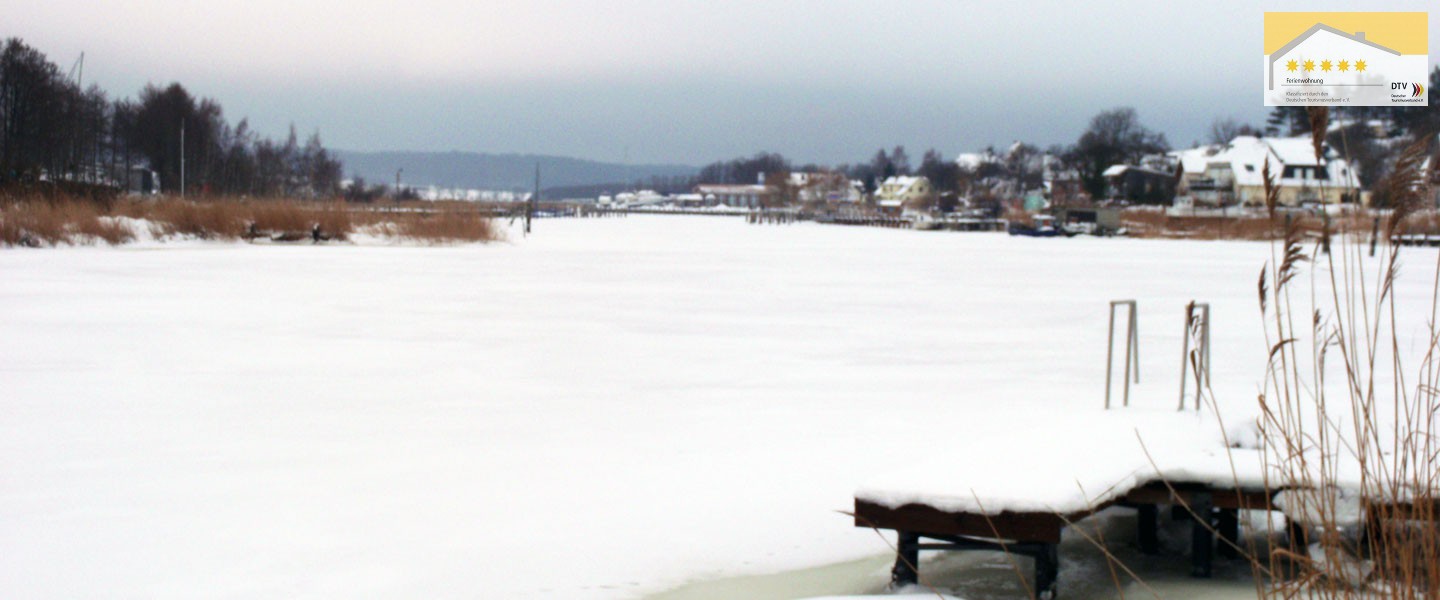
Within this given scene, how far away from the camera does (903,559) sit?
501cm

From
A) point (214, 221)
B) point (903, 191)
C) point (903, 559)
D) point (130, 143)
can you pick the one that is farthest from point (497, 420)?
point (903, 191)

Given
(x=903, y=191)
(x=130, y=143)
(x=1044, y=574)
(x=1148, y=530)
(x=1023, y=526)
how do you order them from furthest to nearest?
(x=903, y=191) → (x=130, y=143) → (x=1148, y=530) → (x=1044, y=574) → (x=1023, y=526)

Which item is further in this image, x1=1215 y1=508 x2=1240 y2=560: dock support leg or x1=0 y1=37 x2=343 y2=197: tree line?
x1=0 y1=37 x2=343 y2=197: tree line

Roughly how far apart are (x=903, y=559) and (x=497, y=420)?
4.32 metres

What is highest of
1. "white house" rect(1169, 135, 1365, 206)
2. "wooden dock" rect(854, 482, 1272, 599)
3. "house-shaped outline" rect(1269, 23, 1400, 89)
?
"white house" rect(1169, 135, 1365, 206)

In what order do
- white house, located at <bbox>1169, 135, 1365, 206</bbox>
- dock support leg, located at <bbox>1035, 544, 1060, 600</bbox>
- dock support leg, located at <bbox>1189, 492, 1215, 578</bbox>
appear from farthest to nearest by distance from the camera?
white house, located at <bbox>1169, 135, 1365, 206</bbox> < dock support leg, located at <bbox>1189, 492, 1215, 578</bbox> < dock support leg, located at <bbox>1035, 544, 1060, 600</bbox>

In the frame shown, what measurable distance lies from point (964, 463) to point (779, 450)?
2536 millimetres

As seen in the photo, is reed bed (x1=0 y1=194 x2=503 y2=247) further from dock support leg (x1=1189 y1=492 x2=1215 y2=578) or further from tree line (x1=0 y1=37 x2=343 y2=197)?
dock support leg (x1=1189 y1=492 x2=1215 y2=578)

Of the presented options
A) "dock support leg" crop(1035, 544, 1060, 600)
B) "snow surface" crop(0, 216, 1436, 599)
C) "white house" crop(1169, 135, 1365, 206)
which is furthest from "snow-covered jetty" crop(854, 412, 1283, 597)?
"white house" crop(1169, 135, 1365, 206)

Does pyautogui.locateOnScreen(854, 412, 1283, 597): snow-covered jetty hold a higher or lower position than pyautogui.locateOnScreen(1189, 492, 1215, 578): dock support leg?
higher

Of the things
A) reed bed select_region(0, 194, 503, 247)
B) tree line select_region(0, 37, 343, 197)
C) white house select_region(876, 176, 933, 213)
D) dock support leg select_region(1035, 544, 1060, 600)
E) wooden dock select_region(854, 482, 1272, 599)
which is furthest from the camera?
white house select_region(876, 176, 933, 213)

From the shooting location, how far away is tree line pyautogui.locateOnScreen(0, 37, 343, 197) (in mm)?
55344

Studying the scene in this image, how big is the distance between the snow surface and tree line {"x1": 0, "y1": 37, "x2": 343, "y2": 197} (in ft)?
89.6

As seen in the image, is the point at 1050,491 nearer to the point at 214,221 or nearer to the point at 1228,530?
the point at 1228,530
